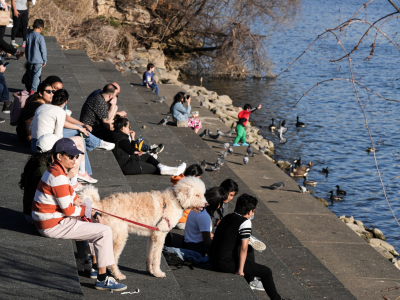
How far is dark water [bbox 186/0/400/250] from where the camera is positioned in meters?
16.6

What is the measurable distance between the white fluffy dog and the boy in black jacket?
701 millimetres

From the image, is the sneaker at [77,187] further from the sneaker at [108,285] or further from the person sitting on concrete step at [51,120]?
the sneaker at [108,285]

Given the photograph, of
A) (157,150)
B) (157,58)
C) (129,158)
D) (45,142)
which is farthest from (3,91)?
(157,58)

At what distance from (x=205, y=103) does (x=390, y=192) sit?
8977 millimetres

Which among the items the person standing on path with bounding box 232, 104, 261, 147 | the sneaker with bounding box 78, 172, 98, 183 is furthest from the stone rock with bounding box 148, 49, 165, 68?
the sneaker with bounding box 78, 172, 98, 183

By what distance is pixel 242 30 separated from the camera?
1129 inches

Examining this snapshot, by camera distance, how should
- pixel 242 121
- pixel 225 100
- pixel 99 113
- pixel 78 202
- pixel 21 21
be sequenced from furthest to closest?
pixel 225 100 → pixel 21 21 → pixel 242 121 → pixel 99 113 → pixel 78 202

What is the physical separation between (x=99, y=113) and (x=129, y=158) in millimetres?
1102

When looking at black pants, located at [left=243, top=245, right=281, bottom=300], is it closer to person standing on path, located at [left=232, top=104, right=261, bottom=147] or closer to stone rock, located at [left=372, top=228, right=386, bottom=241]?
stone rock, located at [left=372, top=228, right=386, bottom=241]

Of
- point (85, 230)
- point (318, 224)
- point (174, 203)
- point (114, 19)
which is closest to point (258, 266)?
point (174, 203)

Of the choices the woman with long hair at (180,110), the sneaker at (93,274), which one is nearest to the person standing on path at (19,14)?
the woman with long hair at (180,110)

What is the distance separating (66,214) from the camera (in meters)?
5.44

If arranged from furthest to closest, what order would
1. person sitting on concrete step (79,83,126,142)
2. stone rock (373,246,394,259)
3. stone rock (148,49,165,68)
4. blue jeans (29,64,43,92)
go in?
stone rock (148,49,165,68), blue jeans (29,64,43,92), stone rock (373,246,394,259), person sitting on concrete step (79,83,126,142)

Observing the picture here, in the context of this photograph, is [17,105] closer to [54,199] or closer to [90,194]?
[90,194]
